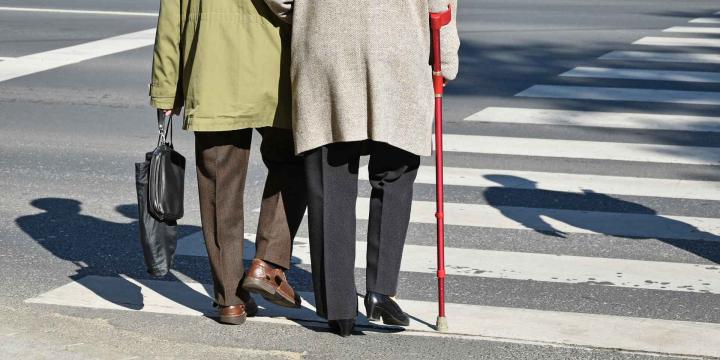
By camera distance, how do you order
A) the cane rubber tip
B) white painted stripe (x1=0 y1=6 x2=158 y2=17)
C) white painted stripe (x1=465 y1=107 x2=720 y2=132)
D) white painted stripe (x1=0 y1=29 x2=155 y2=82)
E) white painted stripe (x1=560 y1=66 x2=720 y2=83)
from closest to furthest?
the cane rubber tip < white painted stripe (x1=465 y1=107 x2=720 y2=132) < white painted stripe (x1=560 y1=66 x2=720 y2=83) < white painted stripe (x1=0 y1=29 x2=155 y2=82) < white painted stripe (x1=0 y1=6 x2=158 y2=17)

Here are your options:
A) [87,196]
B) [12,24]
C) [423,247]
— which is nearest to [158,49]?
[423,247]

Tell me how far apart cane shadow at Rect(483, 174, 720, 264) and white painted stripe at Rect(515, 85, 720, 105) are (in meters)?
3.49

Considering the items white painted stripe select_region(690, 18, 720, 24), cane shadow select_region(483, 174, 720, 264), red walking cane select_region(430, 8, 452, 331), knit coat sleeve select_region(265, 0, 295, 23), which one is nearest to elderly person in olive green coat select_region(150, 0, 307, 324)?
knit coat sleeve select_region(265, 0, 295, 23)

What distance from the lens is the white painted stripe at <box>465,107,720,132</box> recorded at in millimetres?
10016

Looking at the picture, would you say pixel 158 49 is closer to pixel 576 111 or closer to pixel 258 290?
pixel 258 290

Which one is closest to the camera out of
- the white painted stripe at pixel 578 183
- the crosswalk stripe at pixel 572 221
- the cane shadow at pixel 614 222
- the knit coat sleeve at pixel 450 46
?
the knit coat sleeve at pixel 450 46

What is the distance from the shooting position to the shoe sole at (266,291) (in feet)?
16.7

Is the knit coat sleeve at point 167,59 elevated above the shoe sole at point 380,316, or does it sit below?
above

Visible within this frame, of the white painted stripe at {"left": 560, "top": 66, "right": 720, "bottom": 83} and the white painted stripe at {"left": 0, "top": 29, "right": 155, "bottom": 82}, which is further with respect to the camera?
the white painted stripe at {"left": 0, "top": 29, "right": 155, "bottom": 82}

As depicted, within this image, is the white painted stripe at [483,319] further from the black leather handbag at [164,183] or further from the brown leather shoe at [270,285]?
the black leather handbag at [164,183]

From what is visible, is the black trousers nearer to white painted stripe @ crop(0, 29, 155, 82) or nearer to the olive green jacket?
the olive green jacket

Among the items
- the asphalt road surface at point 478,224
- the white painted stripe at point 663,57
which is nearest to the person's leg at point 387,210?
the asphalt road surface at point 478,224

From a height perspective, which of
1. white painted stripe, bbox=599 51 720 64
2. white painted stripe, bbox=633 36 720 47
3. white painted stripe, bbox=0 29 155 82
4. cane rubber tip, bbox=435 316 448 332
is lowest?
white painted stripe, bbox=633 36 720 47

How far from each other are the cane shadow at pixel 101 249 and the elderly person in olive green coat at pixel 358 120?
0.78 m
